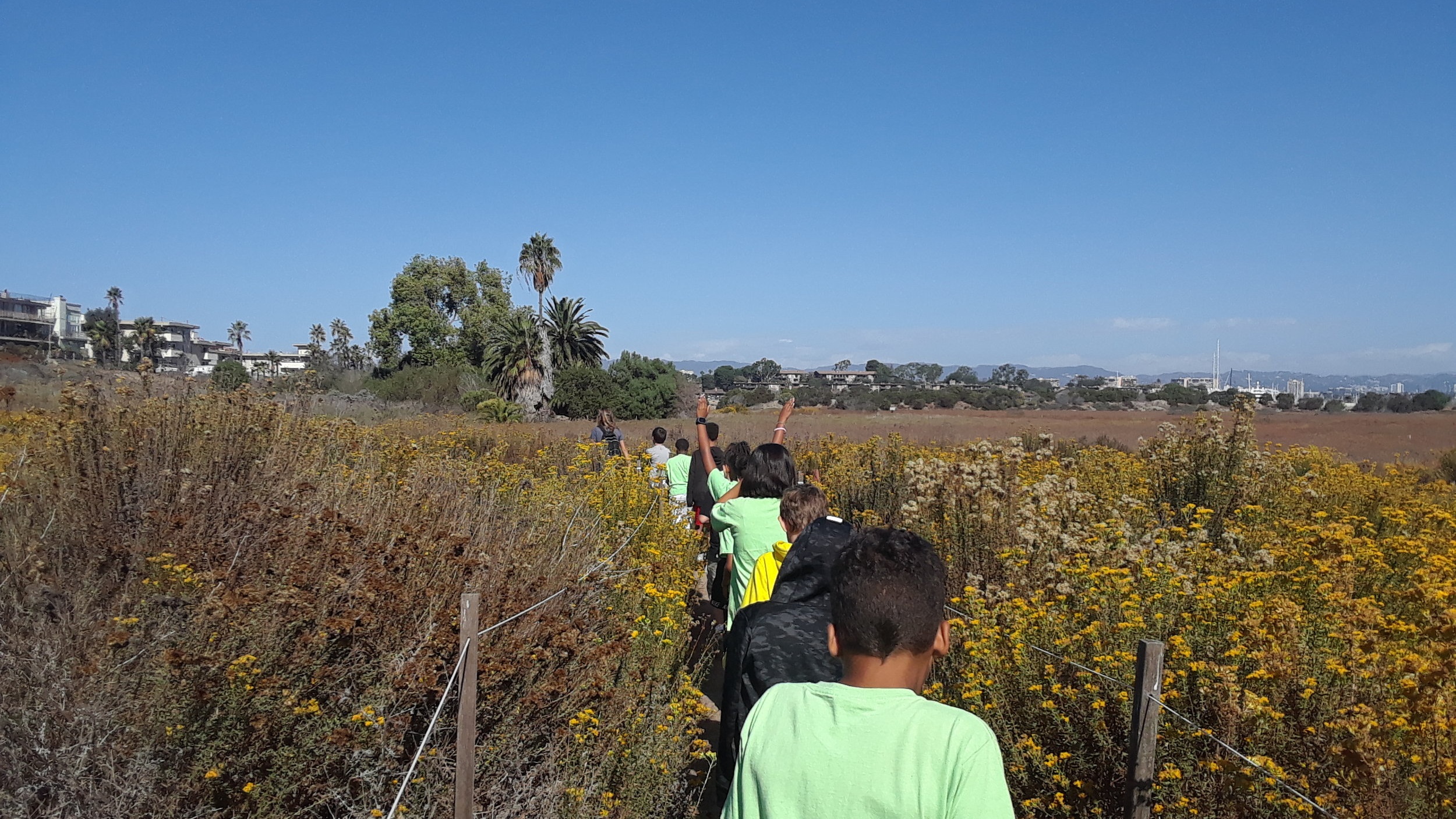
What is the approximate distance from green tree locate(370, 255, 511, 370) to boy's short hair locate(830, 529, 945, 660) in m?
71.6

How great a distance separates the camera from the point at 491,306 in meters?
76.5

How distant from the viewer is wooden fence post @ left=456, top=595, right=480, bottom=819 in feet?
10.6

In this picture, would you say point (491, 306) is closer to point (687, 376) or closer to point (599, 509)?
point (687, 376)

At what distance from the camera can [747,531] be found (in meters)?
4.62

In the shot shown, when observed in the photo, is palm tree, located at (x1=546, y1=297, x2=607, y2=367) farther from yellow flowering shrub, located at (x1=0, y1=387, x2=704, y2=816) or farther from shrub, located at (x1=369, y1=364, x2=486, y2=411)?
yellow flowering shrub, located at (x1=0, y1=387, x2=704, y2=816)

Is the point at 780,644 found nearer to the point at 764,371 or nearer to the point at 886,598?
the point at 886,598

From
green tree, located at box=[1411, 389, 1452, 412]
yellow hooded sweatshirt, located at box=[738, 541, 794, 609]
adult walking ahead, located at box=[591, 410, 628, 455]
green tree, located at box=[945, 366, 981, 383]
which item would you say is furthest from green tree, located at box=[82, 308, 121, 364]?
green tree, located at box=[945, 366, 981, 383]

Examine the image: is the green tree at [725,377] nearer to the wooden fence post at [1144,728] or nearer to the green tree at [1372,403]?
the green tree at [1372,403]

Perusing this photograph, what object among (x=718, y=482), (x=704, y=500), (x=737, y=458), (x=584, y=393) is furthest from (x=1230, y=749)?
(x=584, y=393)

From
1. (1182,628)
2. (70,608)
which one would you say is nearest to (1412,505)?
(1182,628)

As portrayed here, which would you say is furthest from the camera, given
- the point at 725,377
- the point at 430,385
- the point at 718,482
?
the point at 725,377

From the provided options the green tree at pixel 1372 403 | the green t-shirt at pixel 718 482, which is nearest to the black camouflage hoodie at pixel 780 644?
the green t-shirt at pixel 718 482

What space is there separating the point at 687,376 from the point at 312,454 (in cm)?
6033

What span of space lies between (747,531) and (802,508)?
0.88 metres
